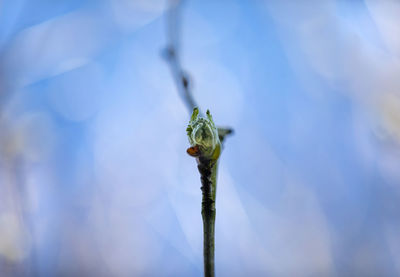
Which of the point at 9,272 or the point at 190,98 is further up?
the point at 190,98

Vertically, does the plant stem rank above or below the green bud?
below

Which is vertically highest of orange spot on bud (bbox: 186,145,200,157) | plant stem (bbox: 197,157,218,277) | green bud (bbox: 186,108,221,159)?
green bud (bbox: 186,108,221,159)

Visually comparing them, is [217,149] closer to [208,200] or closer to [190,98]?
[208,200]

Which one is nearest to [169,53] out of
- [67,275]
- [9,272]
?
[9,272]

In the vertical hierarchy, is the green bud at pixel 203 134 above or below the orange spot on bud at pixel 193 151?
above

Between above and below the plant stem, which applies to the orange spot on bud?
above

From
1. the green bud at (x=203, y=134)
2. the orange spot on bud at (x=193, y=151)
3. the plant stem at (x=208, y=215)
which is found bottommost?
the plant stem at (x=208, y=215)

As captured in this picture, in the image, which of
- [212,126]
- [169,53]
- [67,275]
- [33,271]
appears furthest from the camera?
[67,275]

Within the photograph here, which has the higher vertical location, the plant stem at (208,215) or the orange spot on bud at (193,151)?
the orange spot on bud at (193,151)
